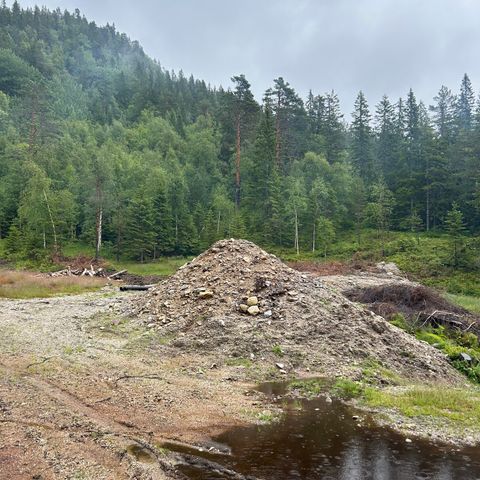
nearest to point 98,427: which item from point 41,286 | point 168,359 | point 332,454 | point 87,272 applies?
point 332,454

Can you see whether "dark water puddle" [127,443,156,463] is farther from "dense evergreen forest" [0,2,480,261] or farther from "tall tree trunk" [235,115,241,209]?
"tall tree trunk" [235,115,241,209]

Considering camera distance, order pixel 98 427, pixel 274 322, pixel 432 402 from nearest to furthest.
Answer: pixel 98 427
pixel 432 402
pixel 274 322

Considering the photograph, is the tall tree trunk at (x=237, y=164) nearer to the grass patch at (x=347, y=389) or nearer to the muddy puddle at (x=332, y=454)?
the grass patch at (x=347, y=389)

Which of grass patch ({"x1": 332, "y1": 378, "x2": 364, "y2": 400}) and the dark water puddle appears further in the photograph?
grass patch ({"x1": 332, "y1": 378, "x2": 364, "y2": 400})

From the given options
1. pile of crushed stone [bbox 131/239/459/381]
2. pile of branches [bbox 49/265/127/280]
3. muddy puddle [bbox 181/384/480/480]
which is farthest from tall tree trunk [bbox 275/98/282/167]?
muddy puddle [bbox 181/384/480/480]

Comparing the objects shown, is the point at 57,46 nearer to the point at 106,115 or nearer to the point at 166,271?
the point at 106,115

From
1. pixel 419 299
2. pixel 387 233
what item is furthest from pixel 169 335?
pixel 387 233

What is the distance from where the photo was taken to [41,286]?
3391 cm

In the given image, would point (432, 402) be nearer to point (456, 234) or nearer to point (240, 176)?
point (456, 234)

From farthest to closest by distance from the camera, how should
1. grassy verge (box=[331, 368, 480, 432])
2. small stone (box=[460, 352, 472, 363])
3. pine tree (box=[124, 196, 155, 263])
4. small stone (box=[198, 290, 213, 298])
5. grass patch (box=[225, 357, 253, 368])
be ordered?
1. pine tree (box=[124, 196, 155, 263])
2. small stone (box=[198, 290, 213, 298])
3. small stone (box=[460, 352, 472, 363])
4. grass patch (box=[225, 357, 253, 368])
5. grassy verge (box=[331, 368, 480, 432])

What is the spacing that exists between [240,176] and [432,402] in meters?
69.6

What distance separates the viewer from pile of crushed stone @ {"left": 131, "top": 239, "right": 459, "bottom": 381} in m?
17.0

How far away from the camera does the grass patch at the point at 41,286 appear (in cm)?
3131

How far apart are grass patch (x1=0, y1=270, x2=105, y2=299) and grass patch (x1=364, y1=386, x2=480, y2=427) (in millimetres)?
24594
